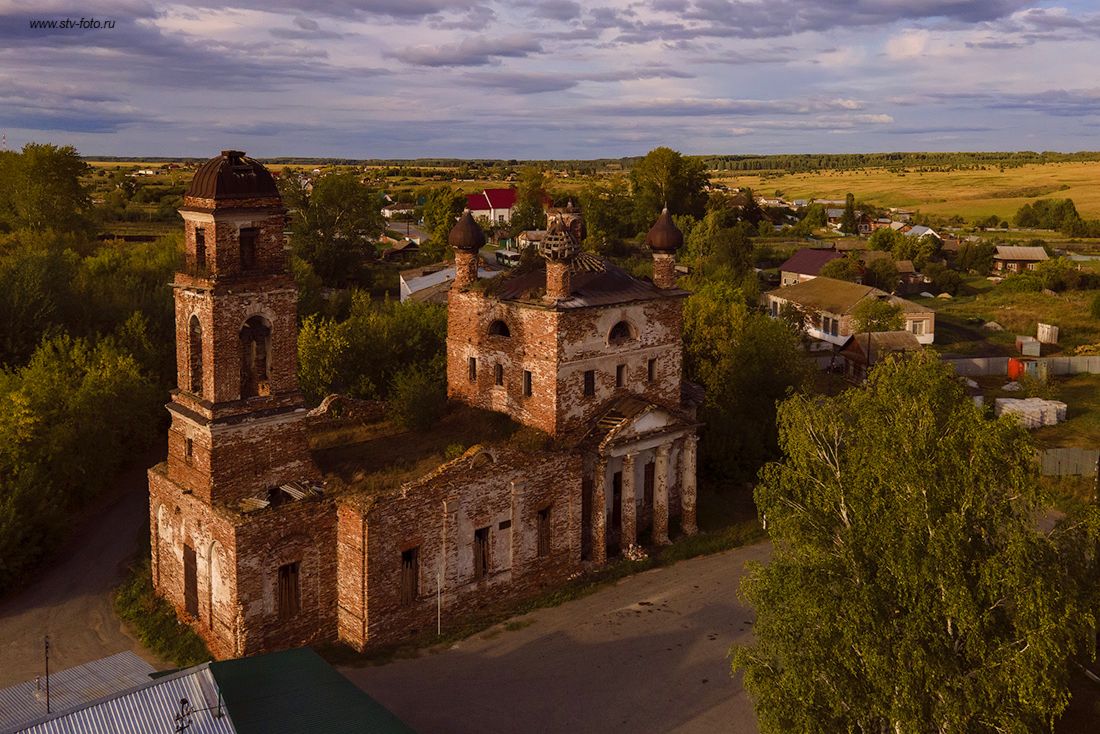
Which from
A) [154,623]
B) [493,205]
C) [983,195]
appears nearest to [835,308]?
[154,623]

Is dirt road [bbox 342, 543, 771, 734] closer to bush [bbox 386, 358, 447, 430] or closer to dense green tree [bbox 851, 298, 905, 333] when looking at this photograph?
bush [bbox 386, 358, 447, 430]

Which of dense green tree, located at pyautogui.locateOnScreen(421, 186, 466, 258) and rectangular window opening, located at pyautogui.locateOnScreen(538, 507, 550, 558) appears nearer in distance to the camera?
rectangular window opening, located at pyautogui.locateOnScreen(538, 507, 550, 558)

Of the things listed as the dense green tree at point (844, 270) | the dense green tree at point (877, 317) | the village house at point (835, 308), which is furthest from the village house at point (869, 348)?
the dense green tree at point (844, 270)

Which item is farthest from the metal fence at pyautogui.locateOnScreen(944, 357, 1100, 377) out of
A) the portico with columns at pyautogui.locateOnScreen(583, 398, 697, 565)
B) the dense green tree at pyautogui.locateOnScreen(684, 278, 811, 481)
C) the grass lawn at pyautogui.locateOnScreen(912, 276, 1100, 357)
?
the portico with columns at pyautogui.locateOnScreen(583, 398, 697, 565)

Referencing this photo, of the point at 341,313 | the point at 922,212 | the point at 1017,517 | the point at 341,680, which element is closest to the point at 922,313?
the point at 341,313

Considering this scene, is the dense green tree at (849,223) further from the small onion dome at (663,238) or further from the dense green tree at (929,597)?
the dense green tree at (929,597)
